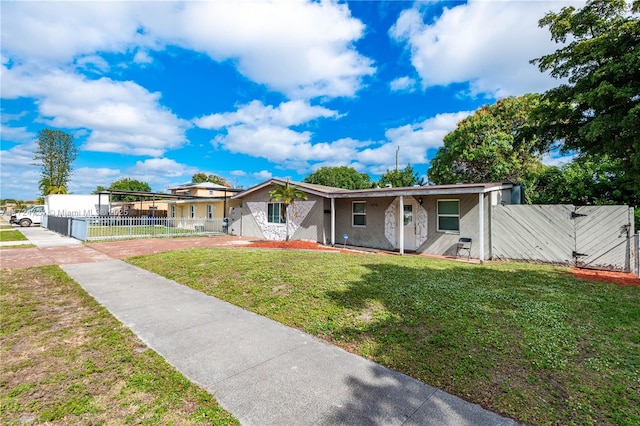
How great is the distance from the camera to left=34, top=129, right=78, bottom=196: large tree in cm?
4362

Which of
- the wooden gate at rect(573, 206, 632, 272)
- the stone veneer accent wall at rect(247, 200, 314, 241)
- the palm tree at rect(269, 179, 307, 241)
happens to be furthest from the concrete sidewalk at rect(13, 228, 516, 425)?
the stone veneer accent wall at rect(247, 200, 314, 241)

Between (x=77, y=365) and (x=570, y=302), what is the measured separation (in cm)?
740

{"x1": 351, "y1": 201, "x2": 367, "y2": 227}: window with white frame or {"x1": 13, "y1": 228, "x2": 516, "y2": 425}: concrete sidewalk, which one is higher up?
{"x1": 351, "y1": 201, "x2": 367, "y2": 227}: window with white frame

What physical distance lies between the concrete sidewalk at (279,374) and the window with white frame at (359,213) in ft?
31.8

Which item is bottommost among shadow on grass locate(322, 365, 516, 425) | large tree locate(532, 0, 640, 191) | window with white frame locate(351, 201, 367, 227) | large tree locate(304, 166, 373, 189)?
shadow on grass locate(322, 365, 516, 425)

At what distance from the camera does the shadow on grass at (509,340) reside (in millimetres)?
2754

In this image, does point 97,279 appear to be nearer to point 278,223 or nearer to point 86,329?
point 86,329

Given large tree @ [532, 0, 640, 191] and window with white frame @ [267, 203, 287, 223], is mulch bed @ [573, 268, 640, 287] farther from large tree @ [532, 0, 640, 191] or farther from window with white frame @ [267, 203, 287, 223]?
window with white frame @ [267, 203, 287, 223]

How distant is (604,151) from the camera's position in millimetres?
6594

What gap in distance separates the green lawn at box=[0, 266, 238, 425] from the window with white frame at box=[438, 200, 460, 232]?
10.7 meters

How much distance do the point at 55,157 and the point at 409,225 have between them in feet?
180

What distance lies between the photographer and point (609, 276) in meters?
7.73

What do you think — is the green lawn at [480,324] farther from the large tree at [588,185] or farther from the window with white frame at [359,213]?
the large tree at [588,185]

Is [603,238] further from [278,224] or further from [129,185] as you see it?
[129,185]
